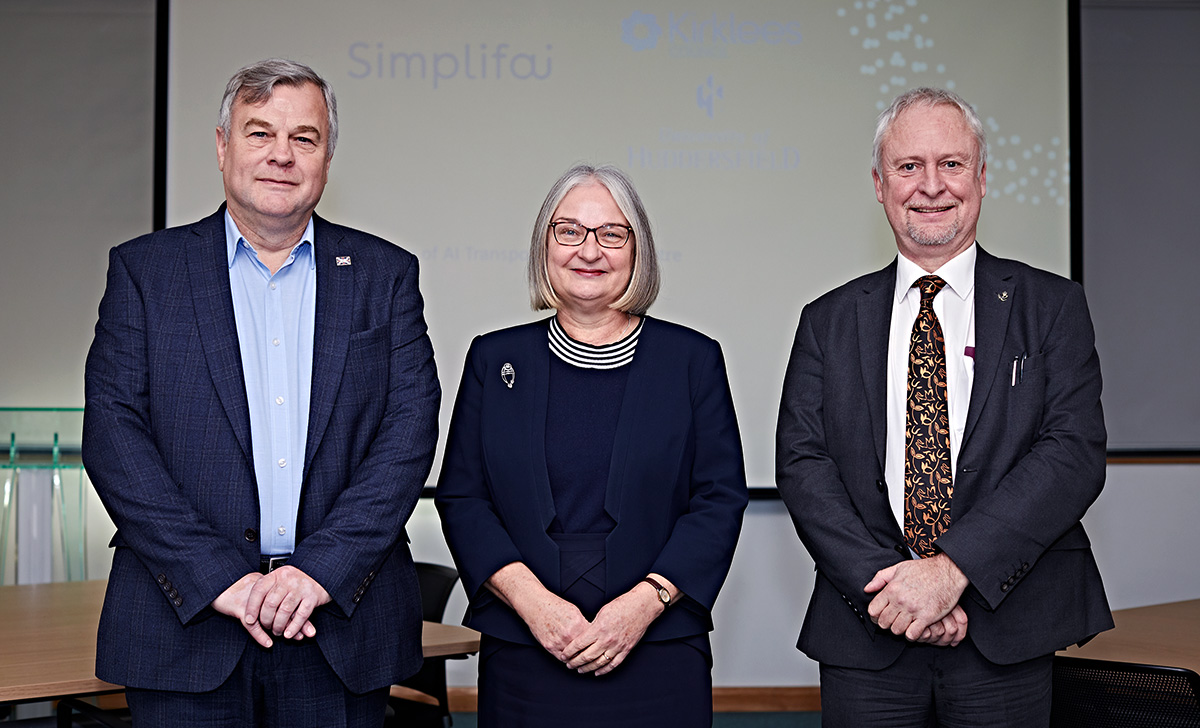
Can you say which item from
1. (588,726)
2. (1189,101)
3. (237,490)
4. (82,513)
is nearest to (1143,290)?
(1189,101)

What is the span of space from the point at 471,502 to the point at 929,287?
122cm

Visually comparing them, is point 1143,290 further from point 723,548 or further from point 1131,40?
point 723,548

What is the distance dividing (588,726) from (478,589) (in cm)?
38

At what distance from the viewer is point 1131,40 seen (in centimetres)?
518

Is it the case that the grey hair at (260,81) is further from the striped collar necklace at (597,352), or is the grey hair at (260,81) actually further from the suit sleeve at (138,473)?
the striped collar necklace at (597,352)

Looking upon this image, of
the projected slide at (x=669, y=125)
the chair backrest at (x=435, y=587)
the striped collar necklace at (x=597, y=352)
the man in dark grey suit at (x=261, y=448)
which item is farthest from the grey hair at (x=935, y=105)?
the projected slide at (x=669, y=125)

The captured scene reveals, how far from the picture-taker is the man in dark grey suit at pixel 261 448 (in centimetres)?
205

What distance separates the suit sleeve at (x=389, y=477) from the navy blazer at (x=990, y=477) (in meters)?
0.89

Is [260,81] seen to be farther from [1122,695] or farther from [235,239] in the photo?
[1122,695]

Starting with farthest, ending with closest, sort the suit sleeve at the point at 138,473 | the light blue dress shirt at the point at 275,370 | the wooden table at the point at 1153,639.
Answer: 1. the wooden table at the point at 1153,639
2. the light blue dress shirt at the point at 275,370
3. the suit sleeve at the point at 138,473

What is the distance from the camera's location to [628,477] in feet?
7.35

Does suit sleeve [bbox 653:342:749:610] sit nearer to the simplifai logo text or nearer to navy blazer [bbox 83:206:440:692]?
navy blazer [bbox 83:206:440:692]

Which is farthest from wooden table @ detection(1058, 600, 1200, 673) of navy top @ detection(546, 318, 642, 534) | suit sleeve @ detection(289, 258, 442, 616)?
suit sleeve @ detection(289, 258, 442, 616)

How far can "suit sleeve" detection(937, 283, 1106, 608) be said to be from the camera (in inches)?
85.3
